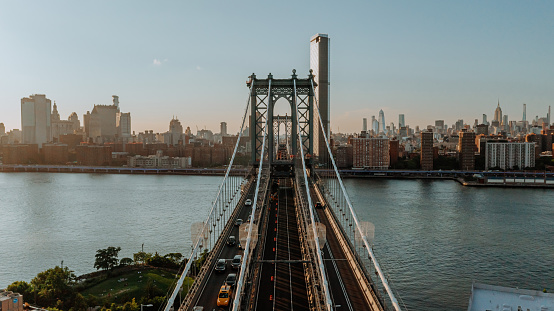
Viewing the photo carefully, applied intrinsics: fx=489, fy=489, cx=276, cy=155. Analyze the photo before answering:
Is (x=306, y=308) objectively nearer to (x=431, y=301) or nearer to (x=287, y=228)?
(x=431, y=301)

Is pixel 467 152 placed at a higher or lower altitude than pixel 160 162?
higher

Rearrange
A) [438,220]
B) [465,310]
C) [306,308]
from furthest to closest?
[438,220] < [465,310] < [306,308]

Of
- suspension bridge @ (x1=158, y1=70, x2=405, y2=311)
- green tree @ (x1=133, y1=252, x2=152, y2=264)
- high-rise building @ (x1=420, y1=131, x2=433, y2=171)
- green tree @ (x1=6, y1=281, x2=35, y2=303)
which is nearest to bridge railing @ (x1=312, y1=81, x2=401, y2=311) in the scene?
suspension bridge @ (x1=158, y1=70, x2=405, y2=311)

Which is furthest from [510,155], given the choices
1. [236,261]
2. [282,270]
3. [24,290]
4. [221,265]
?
[24,290]

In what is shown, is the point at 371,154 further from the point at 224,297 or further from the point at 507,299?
the point at 224,297

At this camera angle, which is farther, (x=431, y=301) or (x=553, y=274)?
(x=553, y=274)

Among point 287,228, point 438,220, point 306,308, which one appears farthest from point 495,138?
point 306,308
